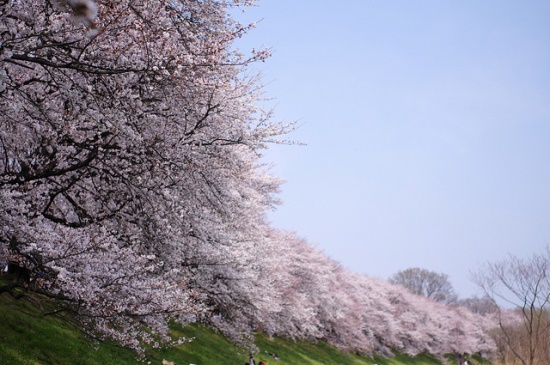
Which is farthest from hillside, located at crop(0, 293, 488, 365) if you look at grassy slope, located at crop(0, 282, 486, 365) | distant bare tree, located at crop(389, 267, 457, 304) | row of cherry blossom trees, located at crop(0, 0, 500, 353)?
distant bare tree, located at crop(389, 267, 457, 304)

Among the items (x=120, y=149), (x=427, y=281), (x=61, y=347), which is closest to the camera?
(x=120, y=149)

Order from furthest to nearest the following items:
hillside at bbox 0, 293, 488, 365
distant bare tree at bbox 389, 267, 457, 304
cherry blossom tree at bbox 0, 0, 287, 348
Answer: distant bare tree at bbox 389, 267, 457, 304 → hillside at bbox 0, 293, 488, 365 → cherry blossom tree at bbox 0, 0, 287, 348

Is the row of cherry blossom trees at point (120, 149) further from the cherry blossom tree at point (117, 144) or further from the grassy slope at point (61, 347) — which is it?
the grassy slope at point (61, 347)

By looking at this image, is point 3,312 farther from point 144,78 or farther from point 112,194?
point 144,78

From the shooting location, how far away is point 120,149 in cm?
886

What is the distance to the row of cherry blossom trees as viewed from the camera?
7.42 metres

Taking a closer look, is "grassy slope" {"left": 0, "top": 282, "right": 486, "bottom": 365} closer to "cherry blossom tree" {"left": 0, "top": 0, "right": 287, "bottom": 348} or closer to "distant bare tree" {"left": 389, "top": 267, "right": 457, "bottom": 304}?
"cherry blossom tree" {"left": 0, "top": 0, "right": 287, "bottom": 348}

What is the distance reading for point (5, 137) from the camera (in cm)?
859

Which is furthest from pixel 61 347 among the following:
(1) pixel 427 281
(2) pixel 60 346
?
(1) pixel 427 281

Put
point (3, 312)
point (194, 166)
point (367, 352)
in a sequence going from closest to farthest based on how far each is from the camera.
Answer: point (194, 166), point (3, 312), point (367, 352)

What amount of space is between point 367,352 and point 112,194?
1505 inches

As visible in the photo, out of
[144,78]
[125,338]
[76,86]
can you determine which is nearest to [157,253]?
[125,338]

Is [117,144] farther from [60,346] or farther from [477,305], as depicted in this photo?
[477,305]

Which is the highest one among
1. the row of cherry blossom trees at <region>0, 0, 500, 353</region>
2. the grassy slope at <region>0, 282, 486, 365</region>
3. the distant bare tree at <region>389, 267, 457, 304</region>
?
the distant bare tree at <region>389, 267, 457, 304</region>
